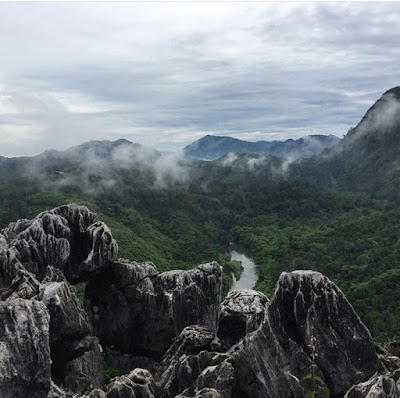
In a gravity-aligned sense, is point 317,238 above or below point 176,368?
below

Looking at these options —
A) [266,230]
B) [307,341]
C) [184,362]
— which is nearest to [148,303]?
[184,362]

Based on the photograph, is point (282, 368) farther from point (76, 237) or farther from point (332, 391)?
point (76, 237)

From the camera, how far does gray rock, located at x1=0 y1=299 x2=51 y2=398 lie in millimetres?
15398

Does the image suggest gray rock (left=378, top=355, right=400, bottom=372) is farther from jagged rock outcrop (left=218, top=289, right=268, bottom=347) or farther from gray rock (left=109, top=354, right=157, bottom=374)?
gray rock (left=109, top=354, right=157, bottom=374)

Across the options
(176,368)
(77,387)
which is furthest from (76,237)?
(176,368)

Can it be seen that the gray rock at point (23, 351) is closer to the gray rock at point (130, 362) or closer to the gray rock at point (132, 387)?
the gray rock at point (132, 387)

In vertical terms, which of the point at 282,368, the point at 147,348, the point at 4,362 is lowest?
the point at 147,348

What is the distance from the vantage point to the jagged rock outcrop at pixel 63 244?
26.8m

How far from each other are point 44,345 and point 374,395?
427 inches

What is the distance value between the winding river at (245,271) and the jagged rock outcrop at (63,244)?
7049cm

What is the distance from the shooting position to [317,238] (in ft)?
409

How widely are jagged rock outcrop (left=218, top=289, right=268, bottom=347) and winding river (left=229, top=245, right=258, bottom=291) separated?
7222 cm

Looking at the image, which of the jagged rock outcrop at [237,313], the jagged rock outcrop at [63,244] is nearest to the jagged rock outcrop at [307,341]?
the jagged rock outcrop at [237,313]

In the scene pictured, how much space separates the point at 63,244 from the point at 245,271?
91667mm
